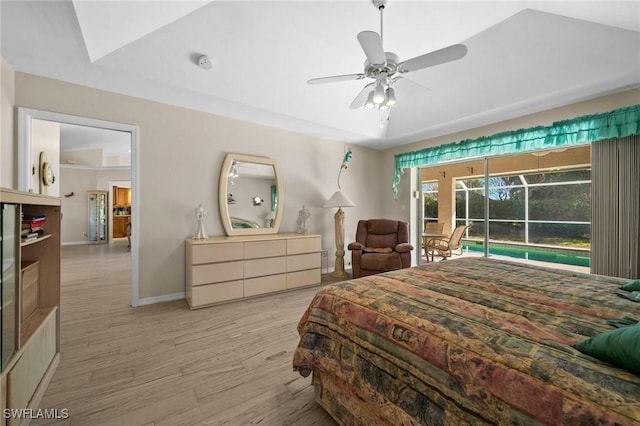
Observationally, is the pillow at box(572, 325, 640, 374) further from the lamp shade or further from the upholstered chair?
the lamp shade

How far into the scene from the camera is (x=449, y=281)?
1.69 meters

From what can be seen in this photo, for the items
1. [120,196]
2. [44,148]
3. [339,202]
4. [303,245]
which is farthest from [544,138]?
[120,196]

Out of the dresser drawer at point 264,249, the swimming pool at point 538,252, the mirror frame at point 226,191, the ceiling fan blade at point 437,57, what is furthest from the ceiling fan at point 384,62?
the swimming pool at point 538,252

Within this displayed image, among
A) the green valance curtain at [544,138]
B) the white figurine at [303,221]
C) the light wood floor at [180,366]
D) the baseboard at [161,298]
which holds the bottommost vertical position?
the light wood floor at [180,366]

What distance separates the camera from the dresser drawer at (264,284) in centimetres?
335

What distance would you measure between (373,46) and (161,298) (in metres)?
3.47

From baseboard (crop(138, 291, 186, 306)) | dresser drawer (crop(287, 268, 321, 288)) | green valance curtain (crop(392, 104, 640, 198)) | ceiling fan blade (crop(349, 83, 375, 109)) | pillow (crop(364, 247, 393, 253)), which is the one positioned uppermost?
ceiling fan blade (crop(349, 83, 375, 109))

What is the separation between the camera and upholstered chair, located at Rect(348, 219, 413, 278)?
3928mm

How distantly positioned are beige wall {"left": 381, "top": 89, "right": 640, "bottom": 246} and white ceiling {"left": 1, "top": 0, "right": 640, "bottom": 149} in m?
0.13

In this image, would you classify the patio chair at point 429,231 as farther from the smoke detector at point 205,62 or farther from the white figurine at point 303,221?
the smoke detector at point 205,62

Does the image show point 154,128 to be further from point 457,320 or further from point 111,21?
point 457,320

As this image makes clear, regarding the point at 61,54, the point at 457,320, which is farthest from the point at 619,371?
the point at 61,54

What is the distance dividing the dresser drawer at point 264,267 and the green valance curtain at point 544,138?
3.01 m

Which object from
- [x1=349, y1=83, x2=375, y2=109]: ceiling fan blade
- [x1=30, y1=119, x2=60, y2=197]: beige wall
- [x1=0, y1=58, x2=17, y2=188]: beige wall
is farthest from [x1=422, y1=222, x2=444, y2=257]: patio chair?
[x1=30, y1=119, x2=60, y2=197]: beige wall
